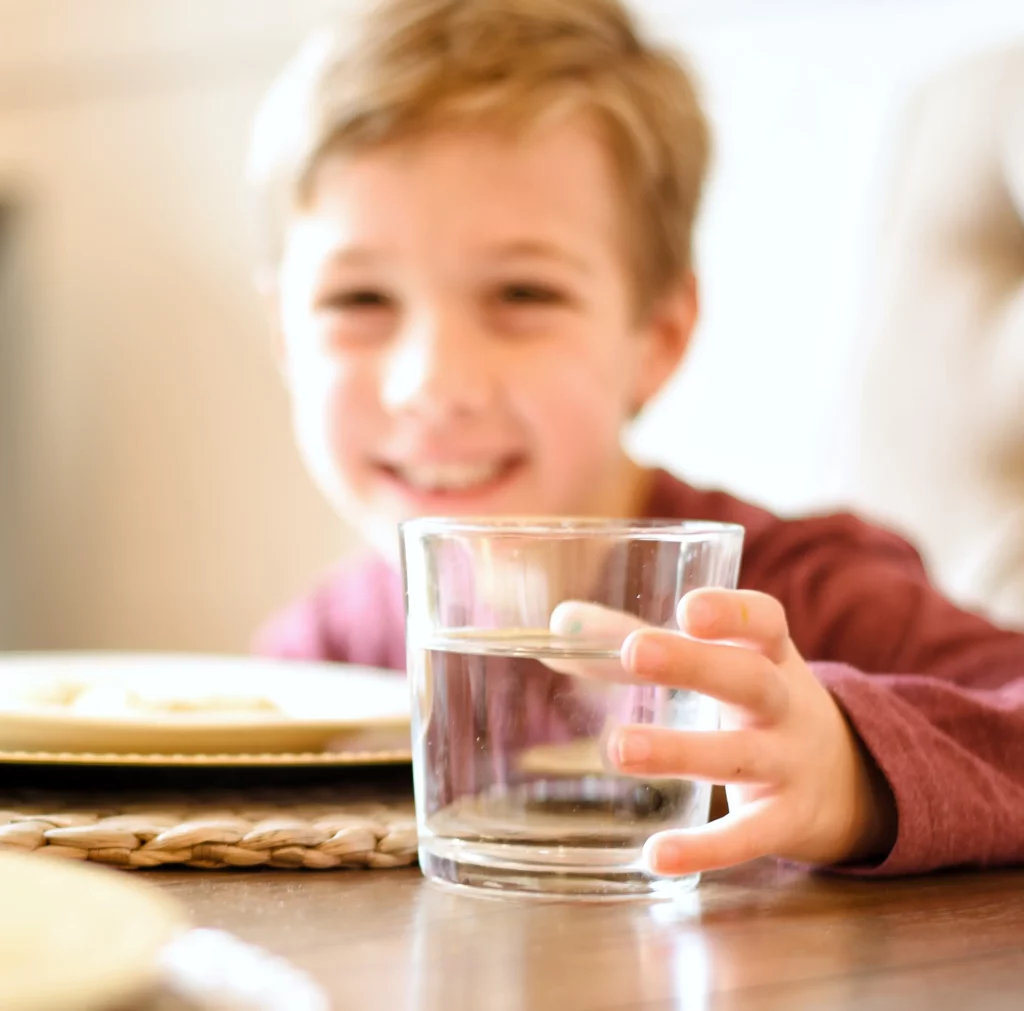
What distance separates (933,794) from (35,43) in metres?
2.43

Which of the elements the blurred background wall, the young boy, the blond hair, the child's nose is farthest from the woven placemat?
the blurred background wall

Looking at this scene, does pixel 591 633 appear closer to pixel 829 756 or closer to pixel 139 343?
pixel 829 756

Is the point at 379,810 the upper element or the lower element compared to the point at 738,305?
lower

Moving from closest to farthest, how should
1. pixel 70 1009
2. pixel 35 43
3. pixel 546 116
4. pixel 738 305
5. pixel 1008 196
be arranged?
1. pixel 70 1009
2. pixel 546 116
3. pixel 1008 196
4. pixel 738 305
5. pixel 35 43

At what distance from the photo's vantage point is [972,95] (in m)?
1.18

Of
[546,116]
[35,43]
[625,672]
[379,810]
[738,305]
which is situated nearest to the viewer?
[625,672]

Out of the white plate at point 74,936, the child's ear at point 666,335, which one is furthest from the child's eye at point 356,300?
the white plate at point 74,936

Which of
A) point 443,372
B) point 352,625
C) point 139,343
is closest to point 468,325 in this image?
point 443,372

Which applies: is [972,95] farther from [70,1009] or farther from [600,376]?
[70,1009]

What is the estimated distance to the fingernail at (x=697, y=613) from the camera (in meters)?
0.47

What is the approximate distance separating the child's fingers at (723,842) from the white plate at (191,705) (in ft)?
0.64

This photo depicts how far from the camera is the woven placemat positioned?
0.51 metres

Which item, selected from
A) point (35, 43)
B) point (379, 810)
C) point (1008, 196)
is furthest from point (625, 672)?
point (35, 43)

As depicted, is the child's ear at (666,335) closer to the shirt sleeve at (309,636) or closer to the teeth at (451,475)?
the teeth at (451,475)
